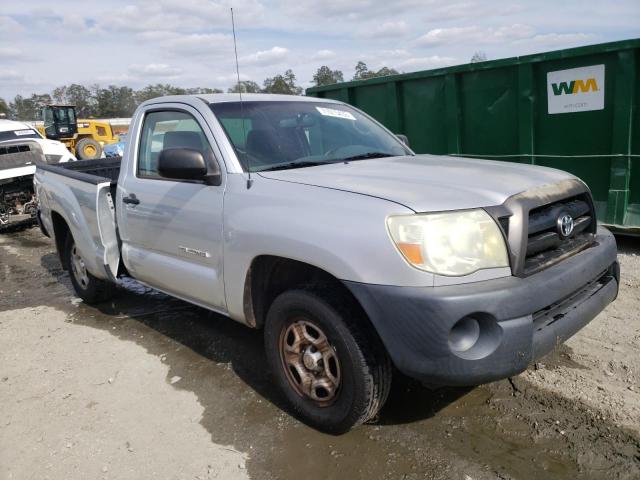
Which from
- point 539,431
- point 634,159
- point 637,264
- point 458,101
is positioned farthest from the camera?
point 458,101

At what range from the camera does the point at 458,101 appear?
23.1 feet

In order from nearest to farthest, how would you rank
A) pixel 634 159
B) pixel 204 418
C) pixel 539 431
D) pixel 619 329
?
pixel 539 431 < pixel 204 418 < pixel 619 329 < pixel 634 159

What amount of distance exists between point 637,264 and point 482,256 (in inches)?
150

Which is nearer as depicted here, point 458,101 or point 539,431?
point 539,431

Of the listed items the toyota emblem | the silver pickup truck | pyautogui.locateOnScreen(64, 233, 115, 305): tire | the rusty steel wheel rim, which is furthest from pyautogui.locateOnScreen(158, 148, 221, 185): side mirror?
pyautogui.locateOnScreen(64, 233, 115, 305): tire

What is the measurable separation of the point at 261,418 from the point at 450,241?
5.30ft

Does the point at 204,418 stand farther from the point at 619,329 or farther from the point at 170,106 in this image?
the point at 619,329

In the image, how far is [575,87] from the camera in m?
6.08

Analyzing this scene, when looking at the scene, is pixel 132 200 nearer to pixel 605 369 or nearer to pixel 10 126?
pixel 605 369

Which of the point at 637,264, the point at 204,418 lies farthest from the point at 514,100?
the point at 204,418

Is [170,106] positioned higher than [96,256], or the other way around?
[170,106]

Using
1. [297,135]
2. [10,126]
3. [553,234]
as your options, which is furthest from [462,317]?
[10,126]

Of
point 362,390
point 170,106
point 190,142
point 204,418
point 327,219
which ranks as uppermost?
point 170,106

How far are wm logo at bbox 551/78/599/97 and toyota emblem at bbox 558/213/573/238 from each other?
381 cm
